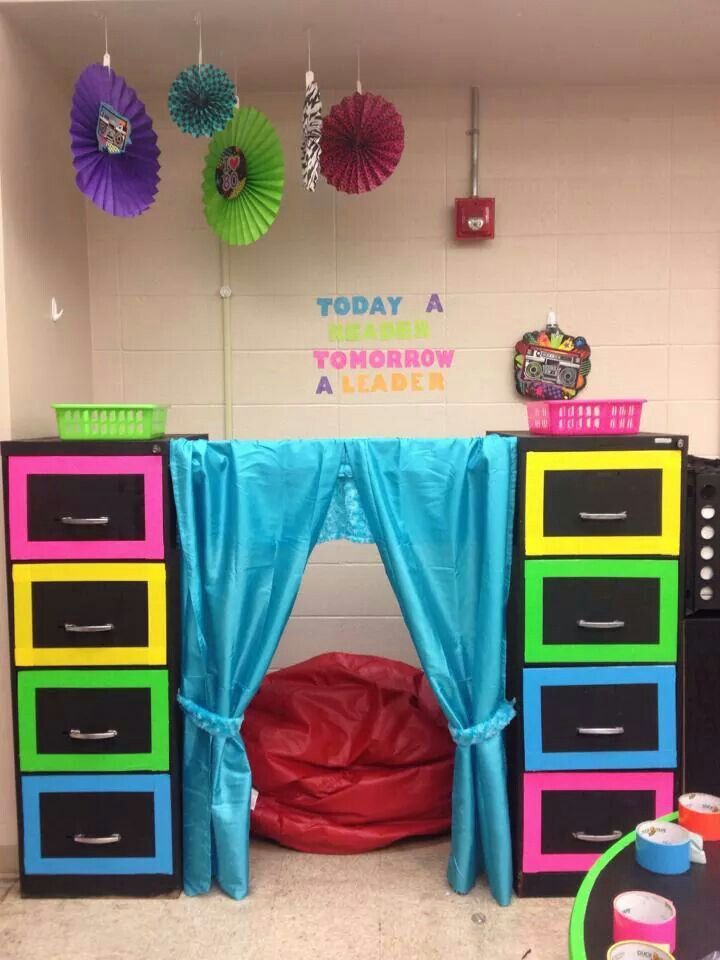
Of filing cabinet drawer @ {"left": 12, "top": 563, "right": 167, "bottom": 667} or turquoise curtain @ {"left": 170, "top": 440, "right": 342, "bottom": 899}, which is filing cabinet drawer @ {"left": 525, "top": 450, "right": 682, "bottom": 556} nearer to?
turquoise curtain @ {"left": 170, "top": 440, "right": 342, "bottom": 899}

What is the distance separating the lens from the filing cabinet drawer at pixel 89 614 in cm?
202

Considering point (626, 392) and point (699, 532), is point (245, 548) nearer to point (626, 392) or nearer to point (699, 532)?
point (699, 532)

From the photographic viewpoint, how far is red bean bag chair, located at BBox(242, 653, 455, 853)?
2283mm

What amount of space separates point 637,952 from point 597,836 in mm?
1251

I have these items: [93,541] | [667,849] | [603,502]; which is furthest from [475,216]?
[667,849]

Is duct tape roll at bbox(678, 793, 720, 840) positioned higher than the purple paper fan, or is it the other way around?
the purple paper fan

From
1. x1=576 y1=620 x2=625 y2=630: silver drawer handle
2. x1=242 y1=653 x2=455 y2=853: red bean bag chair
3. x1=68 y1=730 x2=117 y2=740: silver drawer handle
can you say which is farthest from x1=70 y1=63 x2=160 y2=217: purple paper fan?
x1=576 y1=620 x2=625 y2=630: silver drawer handle

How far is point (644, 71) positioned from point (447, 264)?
875 millimetres

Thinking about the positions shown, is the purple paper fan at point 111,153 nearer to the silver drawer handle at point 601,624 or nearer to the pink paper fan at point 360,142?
the pink paper fan at point 360,142

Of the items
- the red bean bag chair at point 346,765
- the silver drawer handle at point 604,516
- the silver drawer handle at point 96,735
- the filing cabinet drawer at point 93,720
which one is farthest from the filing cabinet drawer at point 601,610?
the silver drawer handle at point 96,735

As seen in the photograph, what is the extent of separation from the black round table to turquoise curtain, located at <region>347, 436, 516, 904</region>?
33.3 inches

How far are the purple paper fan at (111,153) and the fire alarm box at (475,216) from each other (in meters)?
1.01

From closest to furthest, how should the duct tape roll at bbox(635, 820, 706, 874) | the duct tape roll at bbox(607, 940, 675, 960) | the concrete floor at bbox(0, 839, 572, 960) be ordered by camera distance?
the duct tape roll at bbox(607, 940, 675, 960)
the duct tape roll at bbox(635, 820, 706, 874)
the concrete floor at bbox(0, 839, 572, 960)

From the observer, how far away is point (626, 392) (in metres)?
2.74
